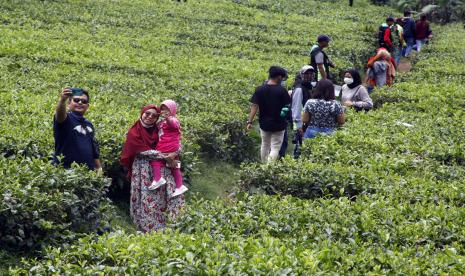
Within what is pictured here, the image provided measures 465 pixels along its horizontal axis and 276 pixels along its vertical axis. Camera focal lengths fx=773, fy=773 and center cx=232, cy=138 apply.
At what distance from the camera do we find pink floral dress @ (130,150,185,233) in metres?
8.81

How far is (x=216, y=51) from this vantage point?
66.5ft

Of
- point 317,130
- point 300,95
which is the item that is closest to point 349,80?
point 300,95

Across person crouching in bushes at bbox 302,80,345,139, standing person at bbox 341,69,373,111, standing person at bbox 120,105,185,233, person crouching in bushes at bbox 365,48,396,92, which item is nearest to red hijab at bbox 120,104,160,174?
standing person at bbox 120,105,185,233

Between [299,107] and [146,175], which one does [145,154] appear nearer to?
[146,175]

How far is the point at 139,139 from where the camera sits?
8680 millimetres

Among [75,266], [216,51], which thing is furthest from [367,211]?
[216,51]

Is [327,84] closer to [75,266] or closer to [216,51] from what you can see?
[75,266]

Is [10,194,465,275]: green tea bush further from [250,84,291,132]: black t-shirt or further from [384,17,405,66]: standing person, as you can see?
[384,17,405,66]: standing person

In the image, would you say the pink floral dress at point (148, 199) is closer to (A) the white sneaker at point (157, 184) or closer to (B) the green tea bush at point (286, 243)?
(A) the white sneaker at point (157, 184)

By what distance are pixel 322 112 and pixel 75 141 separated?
3785mm

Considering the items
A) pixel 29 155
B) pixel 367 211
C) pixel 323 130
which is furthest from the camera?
pixel 323 130

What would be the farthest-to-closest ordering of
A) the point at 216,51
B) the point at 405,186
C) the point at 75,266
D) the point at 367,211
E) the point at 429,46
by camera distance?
the point at 429,46 → the point at 216,51 → the point at 405,186 → the point at 367,211 → the point at 75,266

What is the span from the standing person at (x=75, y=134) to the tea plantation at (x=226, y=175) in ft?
1.11

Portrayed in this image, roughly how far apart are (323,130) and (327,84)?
75 cm
